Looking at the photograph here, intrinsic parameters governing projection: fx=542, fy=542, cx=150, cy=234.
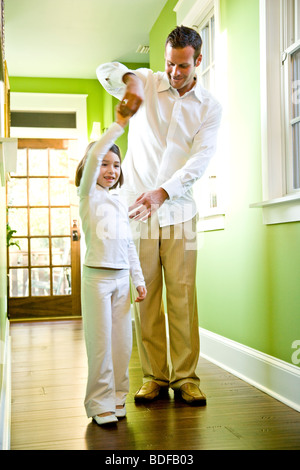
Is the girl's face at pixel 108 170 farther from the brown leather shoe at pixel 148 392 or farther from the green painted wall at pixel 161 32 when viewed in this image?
the green painted wall at pixel 161 32

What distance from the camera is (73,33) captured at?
5.08 metres

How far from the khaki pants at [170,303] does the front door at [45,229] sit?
4.01 metres

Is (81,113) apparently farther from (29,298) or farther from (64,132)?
(29,298)

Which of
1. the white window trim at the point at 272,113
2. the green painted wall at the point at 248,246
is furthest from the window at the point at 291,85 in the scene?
the green painted wall at the point at 248,246

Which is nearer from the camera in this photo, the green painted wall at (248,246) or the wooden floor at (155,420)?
the wooden floor at (155,420)

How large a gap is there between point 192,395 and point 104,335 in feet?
1.79

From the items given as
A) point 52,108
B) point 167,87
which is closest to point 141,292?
point 167,87

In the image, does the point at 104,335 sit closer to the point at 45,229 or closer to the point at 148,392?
the point at 148,392

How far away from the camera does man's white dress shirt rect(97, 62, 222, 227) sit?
2400 millimetres

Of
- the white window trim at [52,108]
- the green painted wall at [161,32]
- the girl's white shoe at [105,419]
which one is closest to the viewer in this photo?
the girl's white shoe at [105,419]

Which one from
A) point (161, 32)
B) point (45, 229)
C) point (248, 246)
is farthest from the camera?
point (45, 229)

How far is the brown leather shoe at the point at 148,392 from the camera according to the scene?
7.82 feet

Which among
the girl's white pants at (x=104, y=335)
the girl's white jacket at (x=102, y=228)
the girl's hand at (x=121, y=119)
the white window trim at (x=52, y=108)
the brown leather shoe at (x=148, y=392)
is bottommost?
the brown leather shoe at (x=148, y=392)
